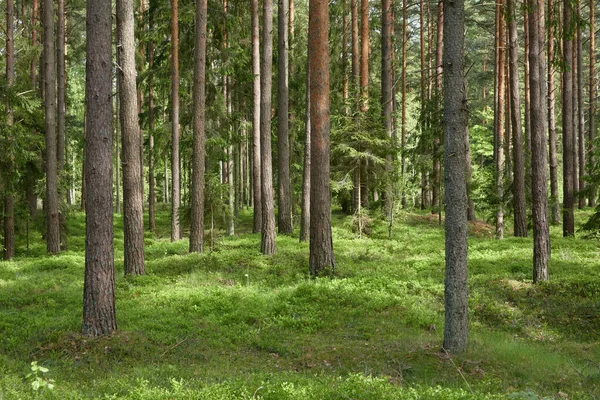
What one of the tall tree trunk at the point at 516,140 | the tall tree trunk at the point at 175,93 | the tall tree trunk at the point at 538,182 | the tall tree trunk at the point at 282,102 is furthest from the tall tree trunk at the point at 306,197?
the tall tree trunk at the point at 538,182

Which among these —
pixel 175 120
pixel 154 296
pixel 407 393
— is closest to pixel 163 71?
pixel 175 120

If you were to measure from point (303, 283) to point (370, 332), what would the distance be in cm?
292

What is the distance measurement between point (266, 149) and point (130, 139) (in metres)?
4.92

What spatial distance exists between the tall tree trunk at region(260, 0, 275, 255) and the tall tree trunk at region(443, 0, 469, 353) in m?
8.34

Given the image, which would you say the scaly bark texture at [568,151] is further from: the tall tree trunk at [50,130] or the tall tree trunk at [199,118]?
the tall tree trunk at [50,130]

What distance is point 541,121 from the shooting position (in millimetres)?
12352

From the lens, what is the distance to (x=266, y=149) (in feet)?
53.7

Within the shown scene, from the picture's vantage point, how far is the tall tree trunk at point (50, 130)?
59.0 ft

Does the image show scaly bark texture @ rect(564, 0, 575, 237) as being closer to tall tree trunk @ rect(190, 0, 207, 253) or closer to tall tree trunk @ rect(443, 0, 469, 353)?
tall tree trunk @ rect(190, 0, 207, 253)

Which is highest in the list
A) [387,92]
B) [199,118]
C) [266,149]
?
[387,92]

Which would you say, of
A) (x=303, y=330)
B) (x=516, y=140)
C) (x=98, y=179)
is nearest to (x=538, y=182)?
(x=303, y=330)

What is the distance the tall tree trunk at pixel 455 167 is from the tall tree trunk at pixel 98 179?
5505 millimetres

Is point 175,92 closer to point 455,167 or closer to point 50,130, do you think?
point 50,130

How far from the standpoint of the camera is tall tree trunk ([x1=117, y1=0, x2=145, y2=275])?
11996 mm
